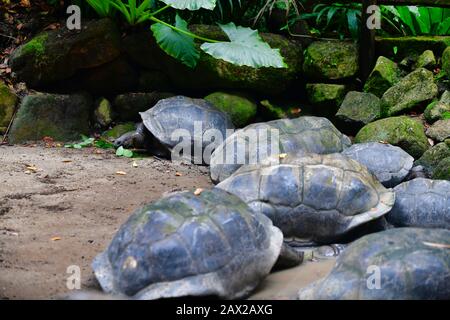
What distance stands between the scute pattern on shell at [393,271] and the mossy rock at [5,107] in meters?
4.97

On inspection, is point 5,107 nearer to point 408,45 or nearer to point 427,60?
point 408,45

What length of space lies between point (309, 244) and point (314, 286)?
1283 millimetres

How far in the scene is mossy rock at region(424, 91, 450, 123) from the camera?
21.2 ft

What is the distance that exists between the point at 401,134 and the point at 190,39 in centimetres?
263

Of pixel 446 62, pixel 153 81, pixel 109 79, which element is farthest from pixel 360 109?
pixel 109 79

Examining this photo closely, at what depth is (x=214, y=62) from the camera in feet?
24.3

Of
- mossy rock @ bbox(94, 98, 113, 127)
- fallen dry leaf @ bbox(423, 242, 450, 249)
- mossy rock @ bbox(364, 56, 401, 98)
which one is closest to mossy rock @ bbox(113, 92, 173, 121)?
mossy rock @ bbox(94, 98, 113, 127)

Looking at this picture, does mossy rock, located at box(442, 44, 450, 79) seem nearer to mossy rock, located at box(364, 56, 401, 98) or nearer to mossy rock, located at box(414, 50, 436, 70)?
mossy rock, located at box(414, 50, 436, 70)

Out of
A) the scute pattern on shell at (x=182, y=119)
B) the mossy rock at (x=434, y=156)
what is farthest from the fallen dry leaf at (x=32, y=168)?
the mossy rock at (x=434, y=156)

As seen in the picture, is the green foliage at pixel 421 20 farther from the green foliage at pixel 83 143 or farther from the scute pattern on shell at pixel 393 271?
the scute pattern on shell at pixel 393 271

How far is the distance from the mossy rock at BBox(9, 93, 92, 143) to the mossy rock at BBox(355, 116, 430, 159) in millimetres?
3386

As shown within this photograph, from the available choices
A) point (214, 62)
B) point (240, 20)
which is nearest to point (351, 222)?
point (214, 62)

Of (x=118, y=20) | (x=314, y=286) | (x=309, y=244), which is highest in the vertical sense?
(x=118, y=20)
